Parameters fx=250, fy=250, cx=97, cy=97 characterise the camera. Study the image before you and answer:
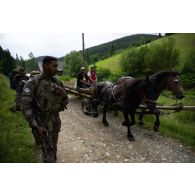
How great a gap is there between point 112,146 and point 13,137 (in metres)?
2.32

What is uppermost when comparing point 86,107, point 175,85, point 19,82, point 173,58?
point 173,58

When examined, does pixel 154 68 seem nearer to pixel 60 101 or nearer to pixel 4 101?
pixel 4 101

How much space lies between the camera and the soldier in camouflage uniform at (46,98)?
141 inches

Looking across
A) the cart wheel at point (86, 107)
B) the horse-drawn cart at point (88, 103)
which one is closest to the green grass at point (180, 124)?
the horse-drawn cart at point (88, 103)

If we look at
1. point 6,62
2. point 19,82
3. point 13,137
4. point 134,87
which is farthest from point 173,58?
point 13,137

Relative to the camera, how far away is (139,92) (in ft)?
20.9

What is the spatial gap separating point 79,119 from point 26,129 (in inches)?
89.4

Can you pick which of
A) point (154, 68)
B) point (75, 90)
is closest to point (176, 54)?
point (154, 68)

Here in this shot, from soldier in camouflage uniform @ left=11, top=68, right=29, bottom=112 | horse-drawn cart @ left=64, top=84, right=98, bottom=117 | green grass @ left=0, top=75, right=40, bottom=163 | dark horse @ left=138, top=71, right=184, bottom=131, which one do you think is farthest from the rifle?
horse-drawn cart @ left=64, top=84, right=98, bottom=117

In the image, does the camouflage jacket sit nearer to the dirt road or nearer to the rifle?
the rifle

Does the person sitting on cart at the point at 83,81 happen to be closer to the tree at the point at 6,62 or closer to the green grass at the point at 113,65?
the tree at the point at 6,62

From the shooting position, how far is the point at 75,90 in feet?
33.1

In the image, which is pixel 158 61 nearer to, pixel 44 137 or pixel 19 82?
pixel 19 82

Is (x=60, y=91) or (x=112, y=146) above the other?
(x=60, y=91)
